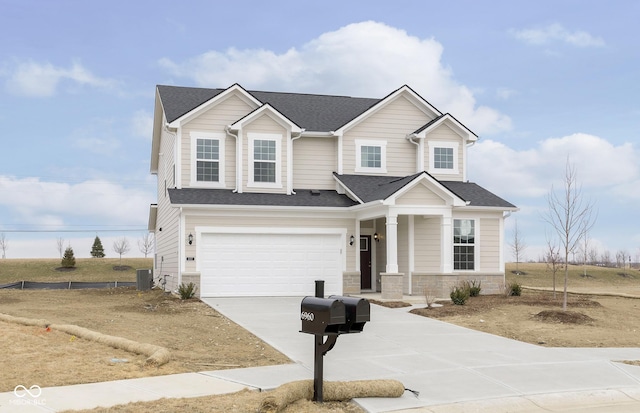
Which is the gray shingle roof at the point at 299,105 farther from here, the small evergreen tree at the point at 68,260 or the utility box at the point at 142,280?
the small evergreen tree at the point at 68,260

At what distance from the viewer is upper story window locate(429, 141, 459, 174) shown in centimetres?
2602

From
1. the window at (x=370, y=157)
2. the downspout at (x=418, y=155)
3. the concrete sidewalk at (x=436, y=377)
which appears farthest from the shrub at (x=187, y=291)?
the downspout at (x=418, y=155)

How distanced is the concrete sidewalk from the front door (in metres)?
11.8

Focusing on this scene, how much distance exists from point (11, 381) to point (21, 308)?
36.0ft

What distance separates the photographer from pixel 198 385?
27.8ft

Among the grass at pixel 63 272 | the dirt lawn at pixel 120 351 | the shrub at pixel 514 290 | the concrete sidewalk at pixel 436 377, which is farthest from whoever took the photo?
the grass at pixel 63 272

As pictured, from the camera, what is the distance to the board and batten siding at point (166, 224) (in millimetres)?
23516

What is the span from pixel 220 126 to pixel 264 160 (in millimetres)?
2030

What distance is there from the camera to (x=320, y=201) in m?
23.6

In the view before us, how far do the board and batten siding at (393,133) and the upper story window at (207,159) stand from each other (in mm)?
5136

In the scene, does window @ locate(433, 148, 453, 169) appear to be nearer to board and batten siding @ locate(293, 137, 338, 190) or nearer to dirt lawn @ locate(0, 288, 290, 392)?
board and batten siding @ locate(293, 137, 338, 190)

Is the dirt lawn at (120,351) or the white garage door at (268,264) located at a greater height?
the white garage door at (268,264)

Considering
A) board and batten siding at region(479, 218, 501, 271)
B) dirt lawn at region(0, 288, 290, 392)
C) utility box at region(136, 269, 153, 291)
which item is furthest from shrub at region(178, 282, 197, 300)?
board and batten siding at region(479, 218, 501, 271)

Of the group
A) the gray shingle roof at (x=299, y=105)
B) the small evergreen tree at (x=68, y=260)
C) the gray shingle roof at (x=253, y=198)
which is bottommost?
the small evergreen tree at (x=68, y=260)
